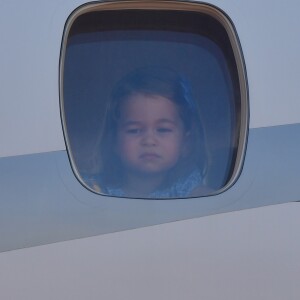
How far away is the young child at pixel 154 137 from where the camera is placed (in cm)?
236

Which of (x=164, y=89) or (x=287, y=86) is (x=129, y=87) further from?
(x=287, y=86)

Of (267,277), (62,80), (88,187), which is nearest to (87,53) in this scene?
(62,80)

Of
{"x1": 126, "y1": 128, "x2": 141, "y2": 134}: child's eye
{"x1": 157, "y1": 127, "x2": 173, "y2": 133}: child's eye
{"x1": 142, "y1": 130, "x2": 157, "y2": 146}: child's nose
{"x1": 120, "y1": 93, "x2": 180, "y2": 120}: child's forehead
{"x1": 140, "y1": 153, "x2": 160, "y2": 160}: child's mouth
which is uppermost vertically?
{"x1": 120, "y1": 93, "x2": 180, "y2": 120}: child's forehead

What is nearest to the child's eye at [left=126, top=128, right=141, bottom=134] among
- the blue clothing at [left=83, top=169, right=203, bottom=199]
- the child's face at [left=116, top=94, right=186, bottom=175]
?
the child's face at [left=116, top=94, right=186, bottom=175]

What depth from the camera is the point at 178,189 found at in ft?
7.74

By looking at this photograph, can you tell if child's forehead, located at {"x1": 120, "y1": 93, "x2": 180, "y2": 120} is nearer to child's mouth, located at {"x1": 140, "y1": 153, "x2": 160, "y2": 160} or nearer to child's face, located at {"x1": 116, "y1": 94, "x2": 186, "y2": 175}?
child's face, located at {"x1": 116, "y1": 94, "x2": 186, "y2": 175}

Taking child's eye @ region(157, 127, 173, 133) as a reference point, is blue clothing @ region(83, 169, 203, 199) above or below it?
A: below

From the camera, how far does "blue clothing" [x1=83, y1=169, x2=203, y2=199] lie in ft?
7.59

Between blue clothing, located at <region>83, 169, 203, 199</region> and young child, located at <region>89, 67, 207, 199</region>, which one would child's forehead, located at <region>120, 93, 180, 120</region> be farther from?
blue clothing, located at <region>83, 169, 203, 199</region>

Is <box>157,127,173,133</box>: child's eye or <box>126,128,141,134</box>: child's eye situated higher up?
<box>126,128,141,134</box>: child's eye

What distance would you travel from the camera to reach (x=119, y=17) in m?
2.38

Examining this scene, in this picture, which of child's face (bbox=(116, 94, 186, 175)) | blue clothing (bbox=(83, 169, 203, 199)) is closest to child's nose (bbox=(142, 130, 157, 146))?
child's face (bbox=(116, 94, 186, 175))

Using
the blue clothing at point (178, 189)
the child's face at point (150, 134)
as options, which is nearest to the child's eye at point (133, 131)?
the child's face at point (150, 134)

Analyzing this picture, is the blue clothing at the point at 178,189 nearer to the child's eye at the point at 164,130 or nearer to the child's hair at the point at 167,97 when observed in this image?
the child's hair at the point at 167,97
